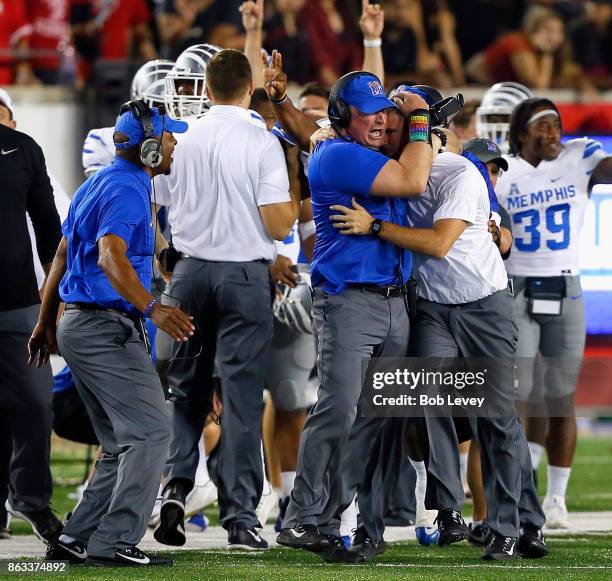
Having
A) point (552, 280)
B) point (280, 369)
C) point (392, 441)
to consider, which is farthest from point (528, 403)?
point (392, 441)

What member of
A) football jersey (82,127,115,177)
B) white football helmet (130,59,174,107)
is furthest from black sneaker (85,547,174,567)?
white football helmet (130,59,174,107)

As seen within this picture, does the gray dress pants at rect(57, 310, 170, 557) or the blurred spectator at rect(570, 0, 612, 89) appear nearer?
the gray dress pants at rect(57, 310, 170, 557)

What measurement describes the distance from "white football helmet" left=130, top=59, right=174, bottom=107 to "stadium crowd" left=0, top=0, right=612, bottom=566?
0.12ft

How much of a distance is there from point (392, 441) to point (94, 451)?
16.3 feet

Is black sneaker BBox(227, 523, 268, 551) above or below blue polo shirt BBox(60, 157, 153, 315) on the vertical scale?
below

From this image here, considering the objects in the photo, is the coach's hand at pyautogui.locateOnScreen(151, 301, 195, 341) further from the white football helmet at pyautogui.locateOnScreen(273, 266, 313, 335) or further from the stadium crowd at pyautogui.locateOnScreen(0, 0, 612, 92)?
the stadium crowd at pyautogui.locateOnScreen(0, 0, 612, 92)

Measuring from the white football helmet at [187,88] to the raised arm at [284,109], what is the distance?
856 mm

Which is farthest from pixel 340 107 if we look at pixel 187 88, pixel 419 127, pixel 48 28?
pixel 48 28

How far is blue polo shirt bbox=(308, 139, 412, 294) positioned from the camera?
19.4 feet

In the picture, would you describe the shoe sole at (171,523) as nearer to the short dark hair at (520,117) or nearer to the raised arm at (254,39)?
the raised arm at (254,39)

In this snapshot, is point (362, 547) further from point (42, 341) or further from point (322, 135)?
point (322, 135)

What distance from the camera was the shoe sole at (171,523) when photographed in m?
6.37

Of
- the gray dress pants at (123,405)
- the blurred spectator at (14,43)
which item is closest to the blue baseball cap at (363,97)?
the gray dress pants at (123,405)

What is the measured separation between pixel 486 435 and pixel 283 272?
1.29m
